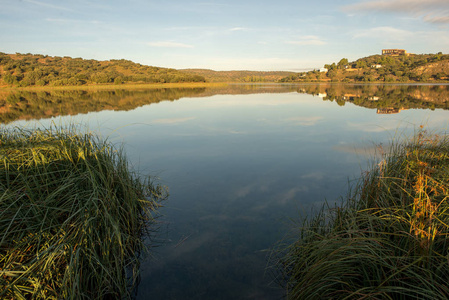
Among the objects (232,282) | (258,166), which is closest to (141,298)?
(232,282)

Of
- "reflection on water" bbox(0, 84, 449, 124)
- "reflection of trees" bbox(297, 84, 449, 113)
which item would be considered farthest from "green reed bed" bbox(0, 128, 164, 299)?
"reflection of trees" bbox(297, 84, 449, 113)

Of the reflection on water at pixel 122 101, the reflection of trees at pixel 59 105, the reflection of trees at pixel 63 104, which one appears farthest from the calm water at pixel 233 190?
the reflection of trees at pixel 59 105

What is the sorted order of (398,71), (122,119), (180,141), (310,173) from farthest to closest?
(398,71), (122,119), (180,141), (310,173)

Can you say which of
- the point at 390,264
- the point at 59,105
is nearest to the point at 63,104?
the point at 59,105

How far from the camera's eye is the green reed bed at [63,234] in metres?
2.50

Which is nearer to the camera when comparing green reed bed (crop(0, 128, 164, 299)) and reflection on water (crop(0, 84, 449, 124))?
green reed bed (crop(0, 128, 164, 299))

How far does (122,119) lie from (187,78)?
67787mm

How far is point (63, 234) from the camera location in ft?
9.87

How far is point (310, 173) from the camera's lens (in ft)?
23.5

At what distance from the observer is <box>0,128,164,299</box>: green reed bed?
250cm

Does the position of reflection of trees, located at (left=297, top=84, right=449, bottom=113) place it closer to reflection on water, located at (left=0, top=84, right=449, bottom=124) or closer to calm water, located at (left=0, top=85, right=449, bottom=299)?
reflection on water, located at (left=0, top=84, right=449, bottom=124)

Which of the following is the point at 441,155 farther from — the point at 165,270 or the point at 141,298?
the point at 141,298

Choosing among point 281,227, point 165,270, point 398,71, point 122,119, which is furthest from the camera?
point 398,71

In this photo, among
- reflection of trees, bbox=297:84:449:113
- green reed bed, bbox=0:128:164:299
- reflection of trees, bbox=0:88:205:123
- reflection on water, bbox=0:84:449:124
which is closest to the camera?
green reed bed, bbox=0:128:164:299
